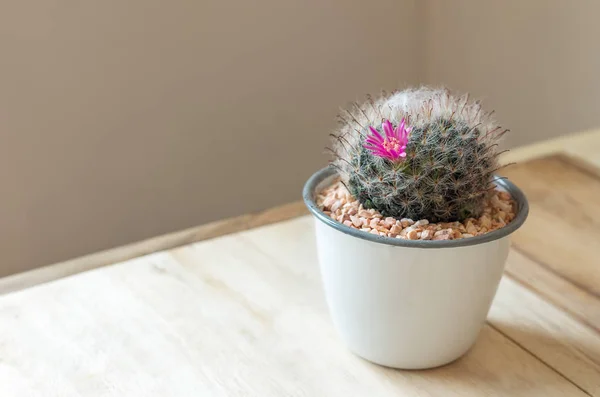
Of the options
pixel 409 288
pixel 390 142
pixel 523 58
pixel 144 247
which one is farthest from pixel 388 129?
pixel 523 58

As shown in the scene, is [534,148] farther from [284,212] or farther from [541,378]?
[541,378]

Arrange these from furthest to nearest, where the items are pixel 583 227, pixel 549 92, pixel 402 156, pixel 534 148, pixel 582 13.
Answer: pixel 549 92 → pixel 582 13 → pixel 534 148 → pixel 583 227 → pixel 402 156

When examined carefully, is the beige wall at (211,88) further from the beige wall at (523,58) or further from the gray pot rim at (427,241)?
the gray pot rim at (427,241)

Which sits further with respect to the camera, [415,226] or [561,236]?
[561,236]

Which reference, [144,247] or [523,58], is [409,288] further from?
[523,58]

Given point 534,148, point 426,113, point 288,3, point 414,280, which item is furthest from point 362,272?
point 288,3

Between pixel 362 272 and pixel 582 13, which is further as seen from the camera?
pixel 582 13
